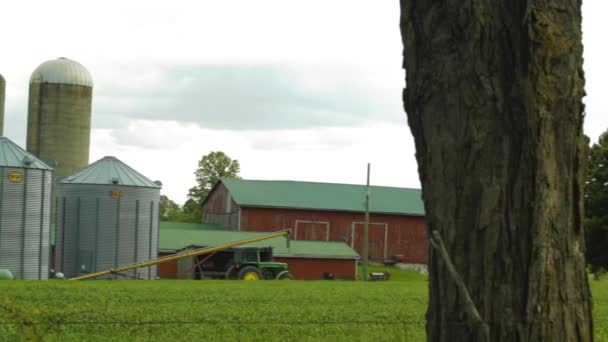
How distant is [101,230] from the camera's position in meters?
48.2

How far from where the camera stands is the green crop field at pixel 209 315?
1120 cm

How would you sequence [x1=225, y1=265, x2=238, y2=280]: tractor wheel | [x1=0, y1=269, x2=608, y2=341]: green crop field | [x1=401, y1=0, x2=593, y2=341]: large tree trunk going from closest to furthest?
[x1=401, y1=0, x2=593, y2=341]: large tree trunk, [x1=0, y1=269, x2=608, y2=341]: green crop field, [x1=225, y1=265, x2=238, y2=280]: tractor wheel

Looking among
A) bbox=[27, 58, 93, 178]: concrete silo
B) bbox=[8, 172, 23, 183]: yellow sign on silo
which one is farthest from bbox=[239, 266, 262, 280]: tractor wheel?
bbox=[27, 58, 93, 178]: concrete silo

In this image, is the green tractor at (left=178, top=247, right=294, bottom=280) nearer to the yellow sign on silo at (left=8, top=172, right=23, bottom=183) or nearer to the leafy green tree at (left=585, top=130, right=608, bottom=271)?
the yellow sign on silo at (left=8, top=172, right=23, bottom=183)

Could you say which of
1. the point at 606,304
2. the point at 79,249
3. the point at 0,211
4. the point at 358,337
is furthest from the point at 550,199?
Result: the point at 79,249

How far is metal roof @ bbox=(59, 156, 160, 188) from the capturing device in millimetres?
49031

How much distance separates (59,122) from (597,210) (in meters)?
31.9

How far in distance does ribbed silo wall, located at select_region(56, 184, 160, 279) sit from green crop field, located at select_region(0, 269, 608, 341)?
59.4 ft

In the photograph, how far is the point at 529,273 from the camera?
3.03 metres

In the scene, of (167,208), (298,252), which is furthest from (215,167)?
(298,252)

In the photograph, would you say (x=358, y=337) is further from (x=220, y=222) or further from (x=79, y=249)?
(x=220, y=222)

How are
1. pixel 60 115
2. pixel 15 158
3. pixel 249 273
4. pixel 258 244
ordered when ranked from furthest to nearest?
1. pixel 60 115
2. pixel 258 244
3. pixel 249 273
4. pixel 15 158

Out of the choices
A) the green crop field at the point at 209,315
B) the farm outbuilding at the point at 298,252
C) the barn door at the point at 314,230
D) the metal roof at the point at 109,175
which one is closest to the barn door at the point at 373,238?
the barn door at the point at 314,230

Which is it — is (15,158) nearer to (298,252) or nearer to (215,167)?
Result: (298,252)
